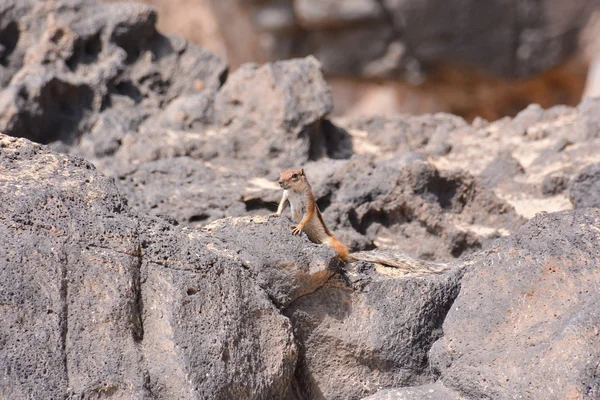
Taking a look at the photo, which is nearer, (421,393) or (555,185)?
(421,393)

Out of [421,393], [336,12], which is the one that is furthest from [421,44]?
[421,393]

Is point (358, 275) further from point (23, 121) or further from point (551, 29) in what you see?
point (551, 29)

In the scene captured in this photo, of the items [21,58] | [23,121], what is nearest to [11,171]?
[23,121]

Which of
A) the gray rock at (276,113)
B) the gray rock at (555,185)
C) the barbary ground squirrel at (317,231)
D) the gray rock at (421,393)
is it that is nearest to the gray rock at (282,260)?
the barbary ground squirrel at (317,231)

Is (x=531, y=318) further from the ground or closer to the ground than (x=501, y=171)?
closer to the ground

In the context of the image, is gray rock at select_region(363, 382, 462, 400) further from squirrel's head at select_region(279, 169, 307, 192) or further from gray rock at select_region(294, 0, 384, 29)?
gray rock at select_region(294, 0, 384, 29)

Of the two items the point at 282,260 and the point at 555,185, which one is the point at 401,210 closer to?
the point at 555,185

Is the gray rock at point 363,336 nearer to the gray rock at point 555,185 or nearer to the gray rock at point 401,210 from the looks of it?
the gray rock at point 401,210
